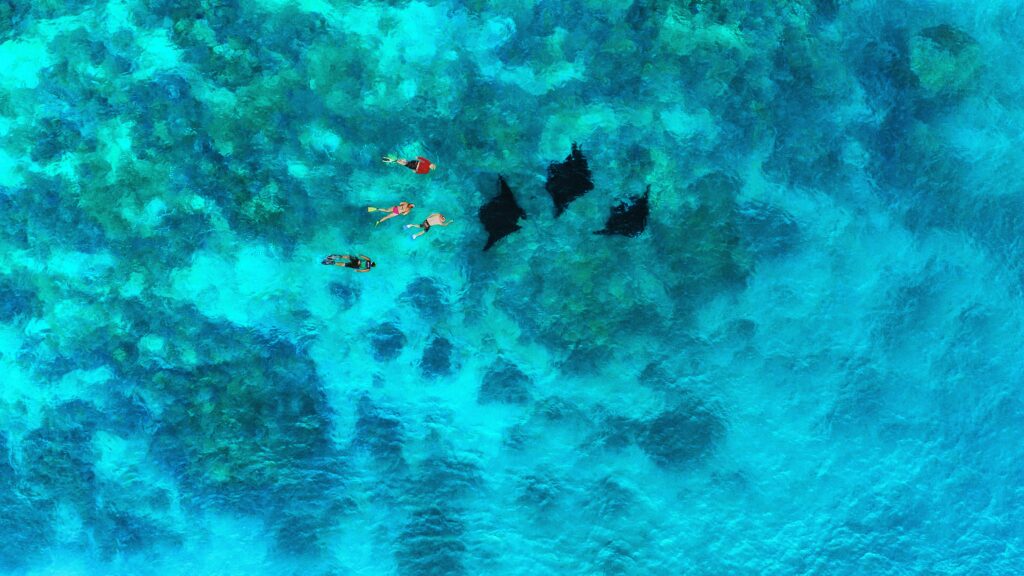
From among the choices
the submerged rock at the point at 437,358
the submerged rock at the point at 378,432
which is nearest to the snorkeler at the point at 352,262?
the submerged rock at the point at 437,358

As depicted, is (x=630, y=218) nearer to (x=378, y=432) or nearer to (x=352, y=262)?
(x=352, y=262)

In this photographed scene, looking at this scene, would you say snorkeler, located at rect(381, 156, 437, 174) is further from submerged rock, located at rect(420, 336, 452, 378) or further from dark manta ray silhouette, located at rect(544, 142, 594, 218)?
submerged rock, located at rect(420, 336, 452, 378)

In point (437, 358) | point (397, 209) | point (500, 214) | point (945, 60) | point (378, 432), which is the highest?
point (945, 60)

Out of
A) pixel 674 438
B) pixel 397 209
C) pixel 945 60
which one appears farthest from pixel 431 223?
pixel 945 60

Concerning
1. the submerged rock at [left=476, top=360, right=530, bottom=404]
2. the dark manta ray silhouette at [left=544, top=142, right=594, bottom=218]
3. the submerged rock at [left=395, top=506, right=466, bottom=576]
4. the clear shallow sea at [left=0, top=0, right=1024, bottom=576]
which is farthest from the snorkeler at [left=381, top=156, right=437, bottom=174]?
the submerged rock at [left=395, top=506, right=466, bottom=576]

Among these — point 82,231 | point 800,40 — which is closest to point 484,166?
point 800,40

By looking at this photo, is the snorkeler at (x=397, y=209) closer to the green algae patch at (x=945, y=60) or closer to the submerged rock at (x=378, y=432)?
the submerged rock at (x=378, y=432)

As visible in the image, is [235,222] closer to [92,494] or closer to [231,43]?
[231,43]
